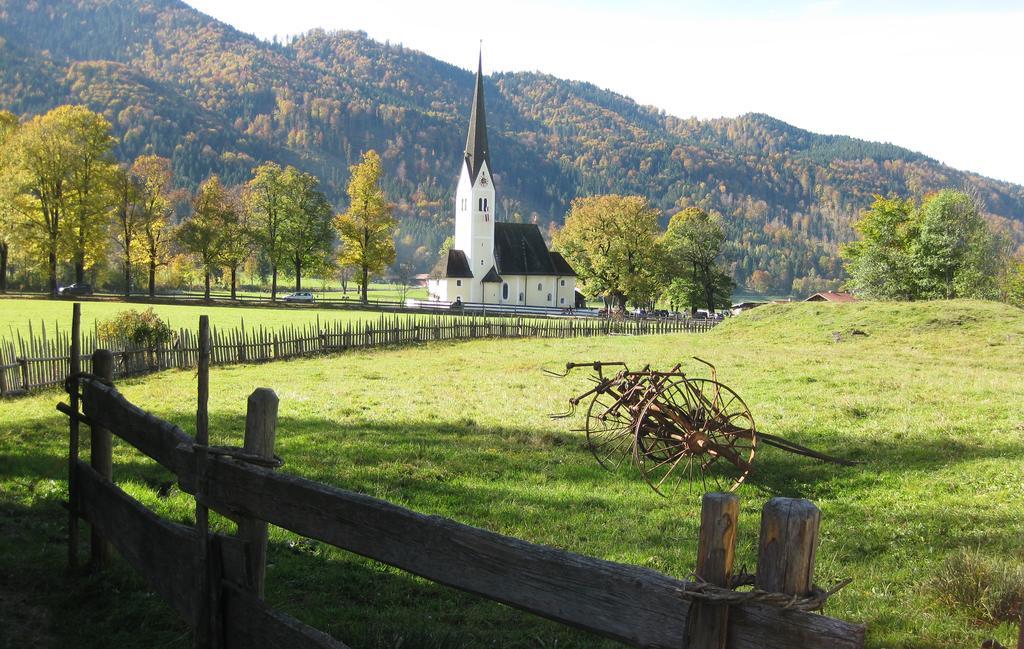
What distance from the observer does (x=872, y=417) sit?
1295 cm

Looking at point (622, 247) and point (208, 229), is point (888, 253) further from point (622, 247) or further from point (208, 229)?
point (208, 229)

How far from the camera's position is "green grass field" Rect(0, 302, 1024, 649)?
506 centimetres

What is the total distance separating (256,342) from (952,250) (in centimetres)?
5244

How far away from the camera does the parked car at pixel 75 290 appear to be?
169 ft

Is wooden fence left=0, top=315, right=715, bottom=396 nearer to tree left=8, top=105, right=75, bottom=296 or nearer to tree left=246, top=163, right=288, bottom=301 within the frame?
tree left=8, top=105, right=75, bottom=296

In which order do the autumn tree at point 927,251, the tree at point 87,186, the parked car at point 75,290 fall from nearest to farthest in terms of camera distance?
1. the tree at point 87,186
2. the parked car at point 75,290
3. the autumn tree at point 927,251

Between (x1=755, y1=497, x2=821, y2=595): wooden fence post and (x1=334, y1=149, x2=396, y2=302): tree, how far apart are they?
61050 millimetres

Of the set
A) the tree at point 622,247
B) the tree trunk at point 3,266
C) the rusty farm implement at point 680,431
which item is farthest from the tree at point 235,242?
the rusty farm implement at point 680,431

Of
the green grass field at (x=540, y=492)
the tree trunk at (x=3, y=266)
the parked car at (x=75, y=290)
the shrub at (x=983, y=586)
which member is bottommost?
the green grass field at (x=540, y=492)

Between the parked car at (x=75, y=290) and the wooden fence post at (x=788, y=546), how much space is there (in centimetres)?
5903

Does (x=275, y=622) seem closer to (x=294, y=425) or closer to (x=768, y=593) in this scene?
(x=768, y=593)

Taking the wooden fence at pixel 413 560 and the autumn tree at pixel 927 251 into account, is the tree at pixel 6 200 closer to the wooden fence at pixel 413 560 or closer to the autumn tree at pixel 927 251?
the wooden fence at pixel 413 560

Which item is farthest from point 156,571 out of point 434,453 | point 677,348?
point 677,348

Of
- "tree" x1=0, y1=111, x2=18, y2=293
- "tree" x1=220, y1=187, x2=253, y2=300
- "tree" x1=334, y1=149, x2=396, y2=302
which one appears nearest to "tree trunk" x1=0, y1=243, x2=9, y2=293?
"tree" x1=0, y1=111, x2=18, y2=293
